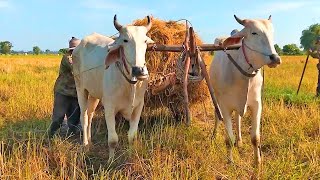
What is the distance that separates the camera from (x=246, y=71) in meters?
4.39

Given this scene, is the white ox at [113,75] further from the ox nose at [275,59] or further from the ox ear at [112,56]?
the ox nose at [275,59]

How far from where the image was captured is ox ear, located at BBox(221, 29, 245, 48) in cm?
426

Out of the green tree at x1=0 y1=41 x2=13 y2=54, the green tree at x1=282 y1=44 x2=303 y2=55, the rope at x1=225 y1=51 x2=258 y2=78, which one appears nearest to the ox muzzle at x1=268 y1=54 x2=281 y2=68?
the rope at x1=225 y1=51 x2=258 y2=78

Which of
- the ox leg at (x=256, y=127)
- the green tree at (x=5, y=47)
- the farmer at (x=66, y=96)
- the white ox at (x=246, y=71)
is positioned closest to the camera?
the white ox at (x=246, y=71)

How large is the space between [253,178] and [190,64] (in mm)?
1509

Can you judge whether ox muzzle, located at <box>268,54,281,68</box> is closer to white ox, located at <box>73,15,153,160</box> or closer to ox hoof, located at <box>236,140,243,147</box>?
white ox, located at <box>73,15,153,160</box>

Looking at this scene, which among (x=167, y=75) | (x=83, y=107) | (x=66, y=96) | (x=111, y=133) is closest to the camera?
(x=111, y=133)

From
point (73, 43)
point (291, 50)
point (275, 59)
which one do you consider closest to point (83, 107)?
point (73, 43)

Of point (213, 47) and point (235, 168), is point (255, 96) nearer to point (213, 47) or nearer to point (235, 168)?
point (213, 47)

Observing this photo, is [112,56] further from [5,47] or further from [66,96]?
[5,47]

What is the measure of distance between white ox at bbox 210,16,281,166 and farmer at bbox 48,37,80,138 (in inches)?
88.2

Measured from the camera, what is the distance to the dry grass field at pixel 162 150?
3.74 m

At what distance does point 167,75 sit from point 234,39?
1.40m

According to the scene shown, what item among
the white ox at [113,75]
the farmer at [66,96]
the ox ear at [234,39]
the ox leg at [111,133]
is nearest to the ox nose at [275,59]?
the ox ear at [234,39]
